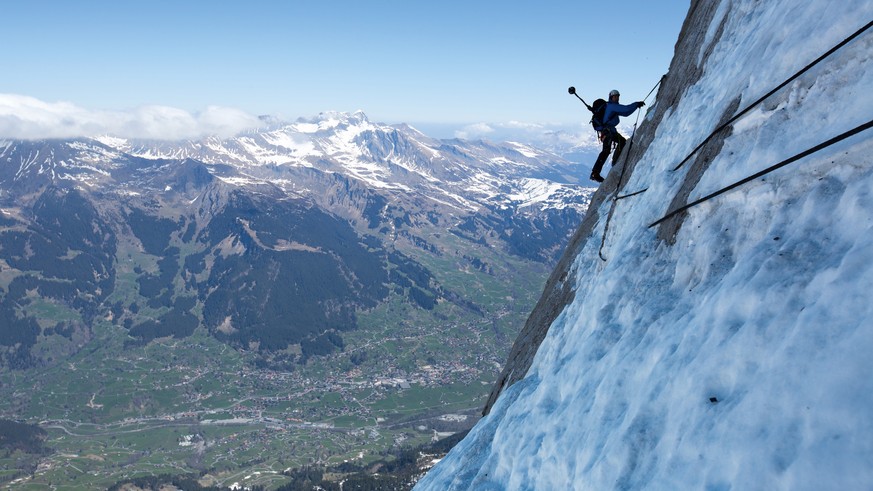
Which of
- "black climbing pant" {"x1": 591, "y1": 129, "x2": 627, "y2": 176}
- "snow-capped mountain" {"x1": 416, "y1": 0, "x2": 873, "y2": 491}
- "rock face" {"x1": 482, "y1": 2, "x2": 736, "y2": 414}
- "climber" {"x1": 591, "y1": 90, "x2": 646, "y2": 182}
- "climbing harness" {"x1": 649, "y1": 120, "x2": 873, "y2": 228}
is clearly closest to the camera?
"snow-capped mountain" {"x1": 416, "y1": 0, "x2": 873, "y2": 491}

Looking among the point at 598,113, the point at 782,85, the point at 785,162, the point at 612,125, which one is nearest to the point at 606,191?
the point at 612,125

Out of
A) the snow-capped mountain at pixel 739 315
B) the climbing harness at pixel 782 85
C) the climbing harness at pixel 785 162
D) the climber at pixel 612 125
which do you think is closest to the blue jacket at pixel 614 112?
the climber at pixel 612 125

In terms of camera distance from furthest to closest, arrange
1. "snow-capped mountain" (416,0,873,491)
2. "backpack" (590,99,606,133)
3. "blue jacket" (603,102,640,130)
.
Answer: "backpack" (590,99,606,133), "blue jacket" (603,102,640,130), "snow-capped mountain" (416,0,873,491)

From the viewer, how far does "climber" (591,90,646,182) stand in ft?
69.3

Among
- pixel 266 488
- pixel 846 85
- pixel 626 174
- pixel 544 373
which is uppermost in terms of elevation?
pixel 626 174

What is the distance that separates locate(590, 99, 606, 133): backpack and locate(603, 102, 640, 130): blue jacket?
141 mm

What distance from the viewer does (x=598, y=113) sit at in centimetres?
2250

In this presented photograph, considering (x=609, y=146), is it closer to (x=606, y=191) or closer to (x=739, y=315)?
(x=606, y=191)

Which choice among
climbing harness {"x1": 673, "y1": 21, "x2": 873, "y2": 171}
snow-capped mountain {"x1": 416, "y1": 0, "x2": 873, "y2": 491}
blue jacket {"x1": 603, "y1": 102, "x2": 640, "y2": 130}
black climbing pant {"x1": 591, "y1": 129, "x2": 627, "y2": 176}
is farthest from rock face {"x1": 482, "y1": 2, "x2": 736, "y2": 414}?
climbing harness {"x1": 673, "y1": 21, "x2": 873, "y2": 171}

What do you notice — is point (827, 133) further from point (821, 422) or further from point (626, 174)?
point (626, 174)

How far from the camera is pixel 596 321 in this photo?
12.9 metres

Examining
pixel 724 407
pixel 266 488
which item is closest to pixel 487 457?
pixel 724 407

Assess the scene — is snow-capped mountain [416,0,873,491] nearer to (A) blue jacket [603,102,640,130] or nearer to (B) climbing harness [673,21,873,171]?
(B) climbing harness [673,21,873,171]

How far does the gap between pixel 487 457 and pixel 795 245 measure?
30.7 ft
